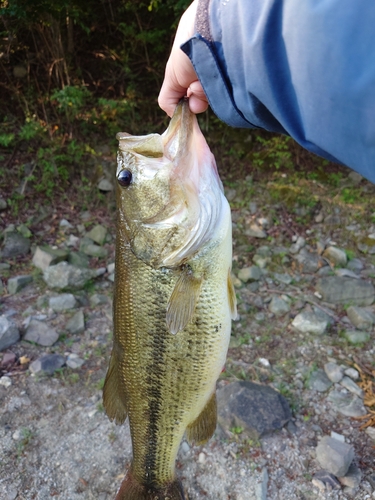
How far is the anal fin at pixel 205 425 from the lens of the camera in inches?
Answer: 73.5

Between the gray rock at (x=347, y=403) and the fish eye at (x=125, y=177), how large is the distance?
95.1 inches

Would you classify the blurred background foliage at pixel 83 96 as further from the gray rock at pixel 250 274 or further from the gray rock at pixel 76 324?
the gray rock at pixel 76 324

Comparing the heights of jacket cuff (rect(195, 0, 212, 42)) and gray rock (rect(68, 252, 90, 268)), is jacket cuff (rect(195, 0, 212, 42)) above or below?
above

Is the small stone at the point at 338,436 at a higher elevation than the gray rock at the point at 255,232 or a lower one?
higher

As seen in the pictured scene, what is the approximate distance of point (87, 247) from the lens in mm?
4816

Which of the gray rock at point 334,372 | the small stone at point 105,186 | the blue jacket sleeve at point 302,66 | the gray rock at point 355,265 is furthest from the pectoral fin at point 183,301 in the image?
the small stone at point 105,186

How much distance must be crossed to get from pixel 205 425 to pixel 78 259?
123 inches

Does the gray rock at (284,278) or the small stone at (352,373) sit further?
the gray rock at (284,278)

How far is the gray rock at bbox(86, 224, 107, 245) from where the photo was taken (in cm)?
494

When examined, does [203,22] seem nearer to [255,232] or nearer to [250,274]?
[250,274]

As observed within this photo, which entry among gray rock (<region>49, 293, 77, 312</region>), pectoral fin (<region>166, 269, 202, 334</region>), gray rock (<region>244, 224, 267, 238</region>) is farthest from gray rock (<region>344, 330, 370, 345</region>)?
gray rock (<region>49, 293, 77, 312</region>)

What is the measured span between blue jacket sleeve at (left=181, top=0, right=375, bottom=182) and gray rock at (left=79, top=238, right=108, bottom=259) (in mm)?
3663

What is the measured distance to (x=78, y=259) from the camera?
4602 millimetres

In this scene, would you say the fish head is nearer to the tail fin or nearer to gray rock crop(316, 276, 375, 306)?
the tail fin
